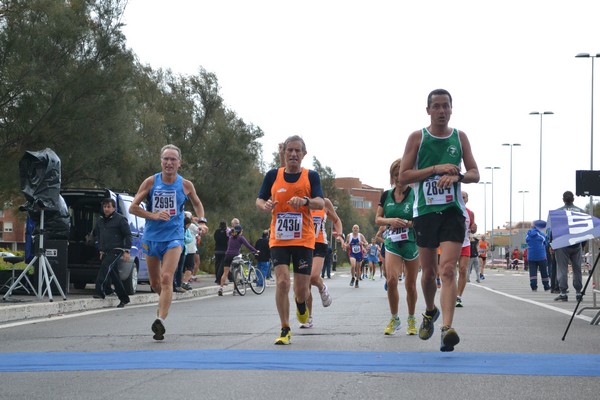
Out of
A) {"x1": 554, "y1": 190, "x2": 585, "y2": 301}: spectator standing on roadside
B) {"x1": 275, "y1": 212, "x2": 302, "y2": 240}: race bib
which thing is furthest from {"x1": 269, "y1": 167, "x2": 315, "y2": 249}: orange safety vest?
{"x1": 554, "y1": 190, "x2": 585, "y2": 301}: spectator standing on roadside

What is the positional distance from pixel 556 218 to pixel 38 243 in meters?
8.14

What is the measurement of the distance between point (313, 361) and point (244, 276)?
51.1ft

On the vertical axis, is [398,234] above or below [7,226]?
below

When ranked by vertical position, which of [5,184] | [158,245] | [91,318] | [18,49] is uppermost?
[18,49]

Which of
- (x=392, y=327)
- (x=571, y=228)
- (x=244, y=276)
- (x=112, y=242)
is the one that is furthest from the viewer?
(x=244, y=276)

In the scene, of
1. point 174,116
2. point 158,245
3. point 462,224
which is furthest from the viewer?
point 174,116

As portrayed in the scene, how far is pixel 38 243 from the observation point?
1588cm

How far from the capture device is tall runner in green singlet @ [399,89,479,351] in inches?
321

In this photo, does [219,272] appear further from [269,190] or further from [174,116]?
[174,116]

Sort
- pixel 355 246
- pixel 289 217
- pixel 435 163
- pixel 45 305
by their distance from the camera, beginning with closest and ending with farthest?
pixel 435 163, pixel 289 217, pixel 45 305, pixel 355 246

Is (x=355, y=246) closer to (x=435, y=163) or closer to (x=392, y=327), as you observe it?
(x=392, y=327)

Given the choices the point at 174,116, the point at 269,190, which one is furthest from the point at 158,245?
the point at 174,116

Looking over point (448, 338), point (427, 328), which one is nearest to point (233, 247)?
point (427, 328)

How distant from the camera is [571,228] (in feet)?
39.1
